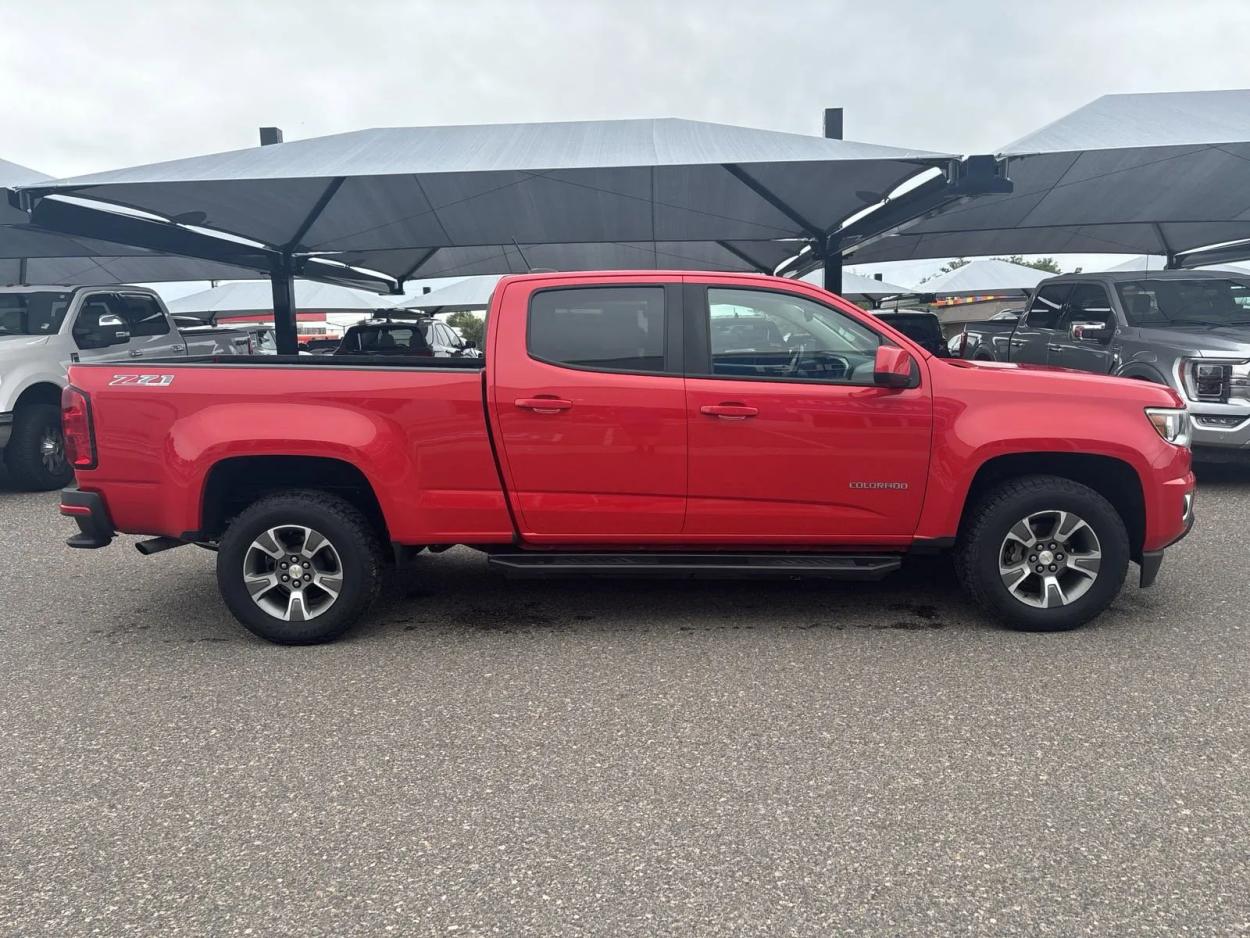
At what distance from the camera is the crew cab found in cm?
835

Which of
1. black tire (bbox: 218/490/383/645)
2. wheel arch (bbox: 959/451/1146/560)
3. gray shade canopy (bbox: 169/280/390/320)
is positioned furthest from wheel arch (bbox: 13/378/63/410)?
gray shade canopy (bbox: 169/280/390/320)

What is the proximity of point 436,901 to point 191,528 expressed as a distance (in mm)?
2619

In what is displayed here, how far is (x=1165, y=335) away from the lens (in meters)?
8.14

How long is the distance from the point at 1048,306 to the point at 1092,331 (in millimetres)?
1942

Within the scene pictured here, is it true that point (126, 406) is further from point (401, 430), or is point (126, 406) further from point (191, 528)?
point (401, 430)

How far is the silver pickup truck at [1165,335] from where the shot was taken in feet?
24.9

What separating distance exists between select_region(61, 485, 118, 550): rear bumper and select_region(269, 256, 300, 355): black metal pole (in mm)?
11502

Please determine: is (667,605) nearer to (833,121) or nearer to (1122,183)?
(1122,183)

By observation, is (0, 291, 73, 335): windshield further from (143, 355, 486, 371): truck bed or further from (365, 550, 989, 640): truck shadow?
(365, 550, 989, 640): truck shadow

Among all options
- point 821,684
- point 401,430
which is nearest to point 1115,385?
Answer: point 821,684

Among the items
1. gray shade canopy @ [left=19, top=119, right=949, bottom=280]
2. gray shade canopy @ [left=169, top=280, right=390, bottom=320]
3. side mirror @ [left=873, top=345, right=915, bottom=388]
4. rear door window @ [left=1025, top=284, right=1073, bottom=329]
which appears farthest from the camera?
gray shade canopy @ [left=169, top=280, right=390, bottom=320]

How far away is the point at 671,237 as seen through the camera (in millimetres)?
14719

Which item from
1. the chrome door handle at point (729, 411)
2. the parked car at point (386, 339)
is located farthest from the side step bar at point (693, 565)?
the parked car at point (386, 339)

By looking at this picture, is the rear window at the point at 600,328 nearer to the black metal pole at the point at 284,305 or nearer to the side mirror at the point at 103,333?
the side mirror at the point at 103,333
